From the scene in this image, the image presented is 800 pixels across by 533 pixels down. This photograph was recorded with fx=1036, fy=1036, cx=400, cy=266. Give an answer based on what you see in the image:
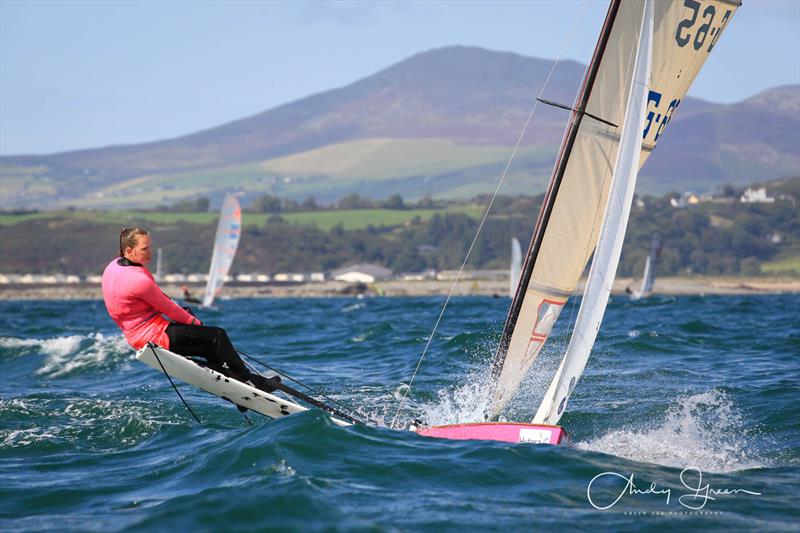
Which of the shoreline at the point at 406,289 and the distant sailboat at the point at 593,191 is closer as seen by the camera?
the distant sailboat at the point at 593,191

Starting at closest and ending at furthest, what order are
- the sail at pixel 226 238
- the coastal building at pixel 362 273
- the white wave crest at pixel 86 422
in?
1. the white wave crest at pixel 86 422
2. the sail at pixel 226 238
3. the coastal building at pixel 362 273

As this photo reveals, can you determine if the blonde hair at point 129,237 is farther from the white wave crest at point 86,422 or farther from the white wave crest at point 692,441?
the white wave crest at point 692,441

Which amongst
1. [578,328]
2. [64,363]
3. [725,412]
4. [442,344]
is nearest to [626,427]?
[725,412]

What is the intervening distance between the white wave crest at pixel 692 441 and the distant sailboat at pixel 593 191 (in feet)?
3.10

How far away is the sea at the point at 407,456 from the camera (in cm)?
746

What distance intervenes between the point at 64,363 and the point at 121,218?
140m

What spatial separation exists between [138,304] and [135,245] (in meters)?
0.55

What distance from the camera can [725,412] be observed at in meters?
12.2

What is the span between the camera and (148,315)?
9.54 metres

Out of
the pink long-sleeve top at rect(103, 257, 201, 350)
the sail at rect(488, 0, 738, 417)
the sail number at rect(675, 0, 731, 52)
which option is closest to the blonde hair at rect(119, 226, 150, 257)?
the pink long-sleeve top at rect(103, 257, 201, 350)

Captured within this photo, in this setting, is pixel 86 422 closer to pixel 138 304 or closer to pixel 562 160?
pixel 138 304

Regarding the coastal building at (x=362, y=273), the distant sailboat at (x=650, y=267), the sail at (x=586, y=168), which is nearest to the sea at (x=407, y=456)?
the sail at (x=586, y=168)
